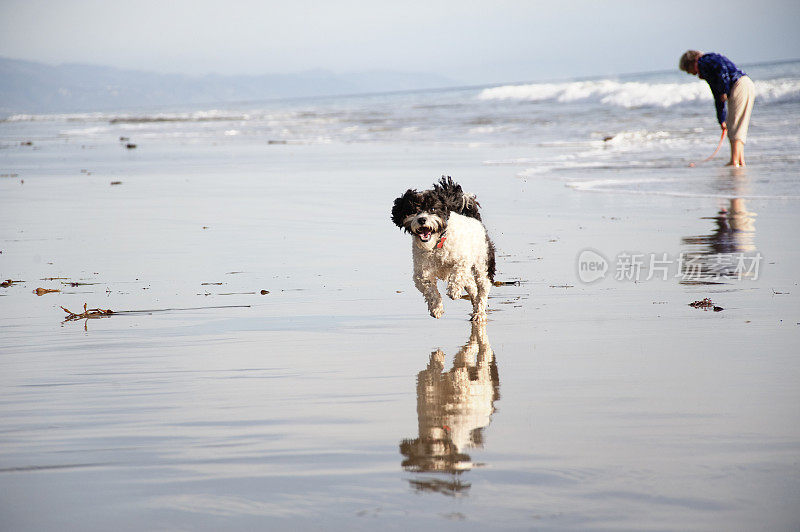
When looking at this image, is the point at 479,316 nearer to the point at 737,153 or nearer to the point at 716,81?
the point at 716,81

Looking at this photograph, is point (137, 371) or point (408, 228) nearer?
point (137, 371)

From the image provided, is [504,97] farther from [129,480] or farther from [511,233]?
[129,480]

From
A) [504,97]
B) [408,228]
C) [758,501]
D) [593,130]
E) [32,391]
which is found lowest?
[758,501]

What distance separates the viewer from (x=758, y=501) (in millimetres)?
2902

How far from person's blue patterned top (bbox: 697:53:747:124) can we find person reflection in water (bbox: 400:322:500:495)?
9923mm

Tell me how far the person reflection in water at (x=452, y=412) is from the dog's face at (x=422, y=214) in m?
0.73

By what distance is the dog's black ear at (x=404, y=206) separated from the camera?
593cm

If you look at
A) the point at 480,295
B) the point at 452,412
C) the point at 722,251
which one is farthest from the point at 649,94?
the point at 452,412

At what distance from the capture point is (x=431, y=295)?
591 cm

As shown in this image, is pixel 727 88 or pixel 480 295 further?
pixel 727 88

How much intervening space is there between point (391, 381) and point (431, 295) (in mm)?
1446

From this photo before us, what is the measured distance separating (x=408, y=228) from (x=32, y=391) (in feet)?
8.22

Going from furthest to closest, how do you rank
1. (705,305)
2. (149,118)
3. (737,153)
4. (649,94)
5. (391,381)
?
(149,118) → (649,94) → (737,153) → (705,305) → (391,381)

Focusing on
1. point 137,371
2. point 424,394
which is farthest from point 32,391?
point 424,394
